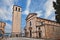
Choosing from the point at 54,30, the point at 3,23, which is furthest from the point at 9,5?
the point at 54,30

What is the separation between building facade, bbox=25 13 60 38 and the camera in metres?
14.2

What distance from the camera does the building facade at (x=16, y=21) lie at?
16011 millimetres

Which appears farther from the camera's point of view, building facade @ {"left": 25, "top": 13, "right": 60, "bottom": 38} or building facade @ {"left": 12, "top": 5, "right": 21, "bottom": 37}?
building facade @ {"left": 12, "top": 5, "right": 21, "bottom": 37}

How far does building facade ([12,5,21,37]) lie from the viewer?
16011mm

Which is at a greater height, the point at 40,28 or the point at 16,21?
the point at 16,21

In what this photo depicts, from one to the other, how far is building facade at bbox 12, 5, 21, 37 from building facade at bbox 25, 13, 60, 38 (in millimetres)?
1216

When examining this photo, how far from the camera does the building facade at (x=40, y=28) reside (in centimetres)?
1421

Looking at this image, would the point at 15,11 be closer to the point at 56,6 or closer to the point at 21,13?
the point at 21,13

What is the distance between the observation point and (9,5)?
15156 millimetres

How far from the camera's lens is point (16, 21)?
16688mm

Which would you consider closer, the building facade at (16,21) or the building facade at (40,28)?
the building facade at (40,28)

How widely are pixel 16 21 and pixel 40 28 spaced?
2.61 m

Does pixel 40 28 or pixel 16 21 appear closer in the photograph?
pixel 40 28

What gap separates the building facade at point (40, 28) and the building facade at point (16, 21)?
47.9 inches
